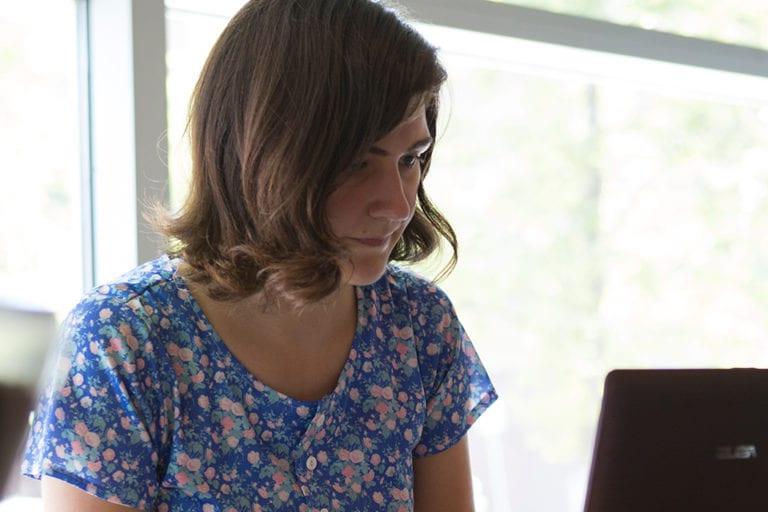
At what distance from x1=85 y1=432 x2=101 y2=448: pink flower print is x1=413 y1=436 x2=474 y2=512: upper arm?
0.51 metres

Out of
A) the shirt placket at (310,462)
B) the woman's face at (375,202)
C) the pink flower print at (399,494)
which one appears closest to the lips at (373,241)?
the woman's face at (375,202)

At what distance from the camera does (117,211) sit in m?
1.90

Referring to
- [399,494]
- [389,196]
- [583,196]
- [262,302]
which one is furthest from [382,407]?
[583,196]

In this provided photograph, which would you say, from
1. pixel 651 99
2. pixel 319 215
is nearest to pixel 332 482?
pixel 319 215

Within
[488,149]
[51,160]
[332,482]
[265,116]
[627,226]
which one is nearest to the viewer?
[265,116]

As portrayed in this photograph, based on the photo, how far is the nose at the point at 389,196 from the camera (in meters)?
1.34

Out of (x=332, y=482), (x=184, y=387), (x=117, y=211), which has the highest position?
(x=117, y=211)

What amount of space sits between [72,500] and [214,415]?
0.20m

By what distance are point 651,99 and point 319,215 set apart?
2.32 m

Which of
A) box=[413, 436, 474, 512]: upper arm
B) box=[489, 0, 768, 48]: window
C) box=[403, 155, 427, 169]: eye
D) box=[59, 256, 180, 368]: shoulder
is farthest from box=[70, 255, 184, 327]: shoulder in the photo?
box=[489, 0, 768, 48]: window

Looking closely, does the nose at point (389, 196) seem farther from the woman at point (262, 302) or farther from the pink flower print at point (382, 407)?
the pink flower print at point (382, 407)

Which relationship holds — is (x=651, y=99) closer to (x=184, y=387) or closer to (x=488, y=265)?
(x=488, y=265)

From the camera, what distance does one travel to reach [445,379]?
161cm

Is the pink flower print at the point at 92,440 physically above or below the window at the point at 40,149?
below
